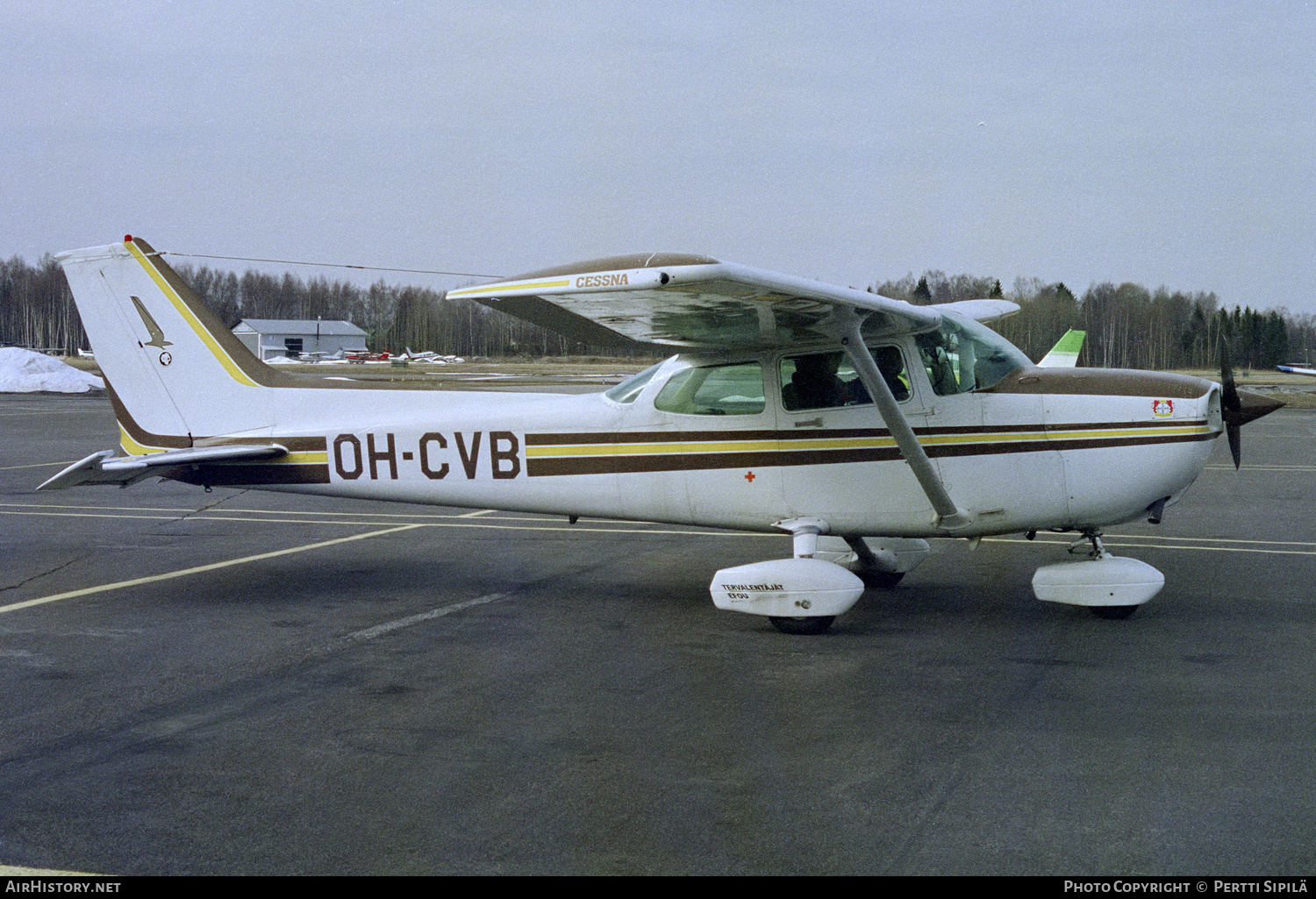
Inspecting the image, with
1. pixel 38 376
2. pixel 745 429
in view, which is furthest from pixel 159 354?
pixel 38 376

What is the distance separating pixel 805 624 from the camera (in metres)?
7.10

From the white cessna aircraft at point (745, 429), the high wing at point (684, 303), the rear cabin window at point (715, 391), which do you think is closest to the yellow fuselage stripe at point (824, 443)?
the white cessna aircraft at point (745, 429)

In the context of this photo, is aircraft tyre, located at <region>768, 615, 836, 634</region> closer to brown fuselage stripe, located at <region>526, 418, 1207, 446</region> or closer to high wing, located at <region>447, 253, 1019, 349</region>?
brown fuselage stripe, located at <region>526, 418, 1207, 446</region>

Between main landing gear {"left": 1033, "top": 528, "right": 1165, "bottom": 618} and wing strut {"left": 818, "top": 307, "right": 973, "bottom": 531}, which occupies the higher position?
wing strut {"left": 818, "top": 307, "right": 973, "bottom": 531}

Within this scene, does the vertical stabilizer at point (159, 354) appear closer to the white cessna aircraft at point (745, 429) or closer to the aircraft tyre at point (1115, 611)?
the white cessna aircraft at point (745, 429)

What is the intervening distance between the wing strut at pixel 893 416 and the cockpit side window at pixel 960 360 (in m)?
0.38

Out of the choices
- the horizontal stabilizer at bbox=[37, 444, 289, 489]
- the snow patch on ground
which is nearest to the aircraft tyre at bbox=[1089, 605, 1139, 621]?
the horizontal stabilizer at bbox=[37, 444, 289, 489]

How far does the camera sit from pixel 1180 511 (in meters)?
12.9

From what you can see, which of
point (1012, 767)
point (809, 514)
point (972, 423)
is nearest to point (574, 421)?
point (809, 514)

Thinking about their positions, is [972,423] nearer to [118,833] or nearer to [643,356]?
[643,356]

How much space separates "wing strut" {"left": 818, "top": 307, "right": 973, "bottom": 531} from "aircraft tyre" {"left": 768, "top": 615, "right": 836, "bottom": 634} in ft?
3.61

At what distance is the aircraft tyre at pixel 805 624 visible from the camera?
708cm

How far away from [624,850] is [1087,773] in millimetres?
1960

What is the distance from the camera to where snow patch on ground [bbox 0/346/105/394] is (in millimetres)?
42500
